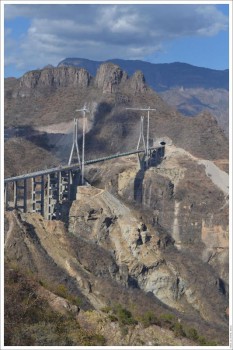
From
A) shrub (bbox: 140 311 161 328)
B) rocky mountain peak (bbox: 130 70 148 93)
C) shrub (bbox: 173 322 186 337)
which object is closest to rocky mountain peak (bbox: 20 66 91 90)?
rocky mountain peak (bbox: 130 70 148 93)

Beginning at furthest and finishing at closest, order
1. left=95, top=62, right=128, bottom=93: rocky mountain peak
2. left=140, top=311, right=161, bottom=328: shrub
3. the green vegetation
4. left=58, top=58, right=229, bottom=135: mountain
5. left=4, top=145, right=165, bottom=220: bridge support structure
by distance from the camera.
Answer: left=58, top=58, right=229, bottom=135: mountain
left=95, top=62, right=128, bottom=93: rocky mountain peak
left=4, top=145, right=165, bottom=220: bridge support structure
left=140, top=311, right=161, bottom=328: shrub
the green vegetation

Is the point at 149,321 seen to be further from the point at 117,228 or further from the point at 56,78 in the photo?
the point at 56,78

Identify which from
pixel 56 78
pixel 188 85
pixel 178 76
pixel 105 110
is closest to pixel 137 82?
pixel 105 110

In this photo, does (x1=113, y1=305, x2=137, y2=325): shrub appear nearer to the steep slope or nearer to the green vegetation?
the green vegetation

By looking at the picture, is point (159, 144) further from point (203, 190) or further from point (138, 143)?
point (203, 190)

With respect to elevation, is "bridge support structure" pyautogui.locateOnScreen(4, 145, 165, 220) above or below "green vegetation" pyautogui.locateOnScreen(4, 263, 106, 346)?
above

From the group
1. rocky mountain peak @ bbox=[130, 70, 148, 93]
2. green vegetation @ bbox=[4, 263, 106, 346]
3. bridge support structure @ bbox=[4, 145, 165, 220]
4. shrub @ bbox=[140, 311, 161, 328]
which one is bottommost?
shrub @ bbox=[140, 311, 161, 328]

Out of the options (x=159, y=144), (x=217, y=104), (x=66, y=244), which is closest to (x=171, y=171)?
(x=159, y=144)
